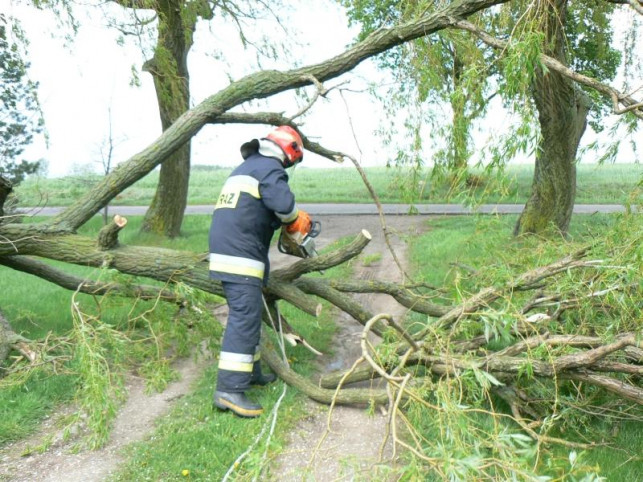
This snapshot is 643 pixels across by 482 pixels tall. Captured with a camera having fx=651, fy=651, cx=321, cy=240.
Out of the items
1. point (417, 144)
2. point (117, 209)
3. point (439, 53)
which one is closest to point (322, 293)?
point (417, 144)

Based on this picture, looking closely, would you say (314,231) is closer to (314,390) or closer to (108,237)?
(314,390)

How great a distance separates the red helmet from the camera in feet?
16.6

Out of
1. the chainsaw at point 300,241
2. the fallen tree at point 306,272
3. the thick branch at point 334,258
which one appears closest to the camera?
the fallen tree at point 306,272

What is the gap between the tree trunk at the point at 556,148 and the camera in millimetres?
9047

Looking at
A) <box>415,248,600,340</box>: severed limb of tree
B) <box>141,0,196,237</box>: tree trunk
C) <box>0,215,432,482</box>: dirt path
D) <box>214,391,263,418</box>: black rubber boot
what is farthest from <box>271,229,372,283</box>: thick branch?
<box>141,0,196,237</box>: tree trunk

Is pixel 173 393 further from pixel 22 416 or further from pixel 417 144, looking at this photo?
pixel 417 144

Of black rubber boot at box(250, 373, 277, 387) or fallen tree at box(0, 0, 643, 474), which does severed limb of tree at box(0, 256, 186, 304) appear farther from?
black rubber boot at box(250, 373, 277, 387)

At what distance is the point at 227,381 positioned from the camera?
4.96 metres

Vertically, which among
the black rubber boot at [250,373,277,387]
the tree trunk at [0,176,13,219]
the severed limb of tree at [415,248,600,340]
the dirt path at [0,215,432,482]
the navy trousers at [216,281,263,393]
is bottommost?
the dirt path at [0,215,432,482]

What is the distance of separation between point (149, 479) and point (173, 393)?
1519mm

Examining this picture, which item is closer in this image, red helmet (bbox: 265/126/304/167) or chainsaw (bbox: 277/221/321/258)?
red helmet (bbox: 265/126/304/167)

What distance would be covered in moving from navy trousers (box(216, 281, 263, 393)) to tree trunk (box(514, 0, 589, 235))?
5604mm

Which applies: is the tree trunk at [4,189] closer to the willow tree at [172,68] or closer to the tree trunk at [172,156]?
the willow tree at [172,68]

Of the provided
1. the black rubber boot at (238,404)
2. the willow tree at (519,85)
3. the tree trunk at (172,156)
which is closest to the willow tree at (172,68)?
the tree trunk at (172,156)
